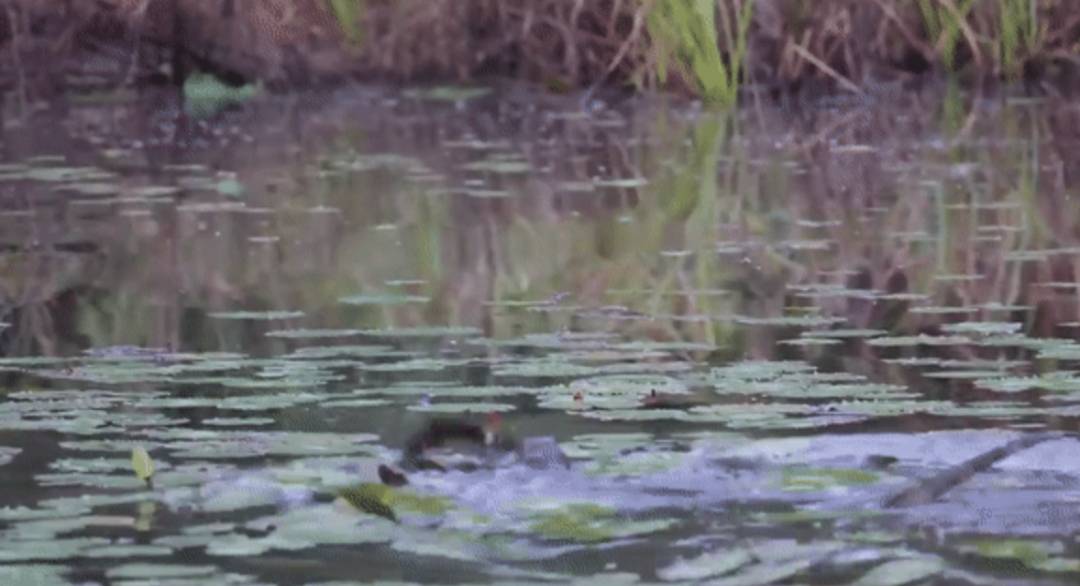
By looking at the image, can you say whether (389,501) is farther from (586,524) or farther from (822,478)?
(822,478)

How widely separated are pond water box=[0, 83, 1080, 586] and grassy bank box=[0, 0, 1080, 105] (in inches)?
116

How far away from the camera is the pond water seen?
2471mm

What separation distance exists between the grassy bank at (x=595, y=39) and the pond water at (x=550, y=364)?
9.65ft

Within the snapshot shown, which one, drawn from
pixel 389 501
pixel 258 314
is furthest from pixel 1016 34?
pixel 389 501

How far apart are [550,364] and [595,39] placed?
25.0ft

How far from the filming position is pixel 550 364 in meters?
3.67

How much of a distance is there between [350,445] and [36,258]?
2.39 meters

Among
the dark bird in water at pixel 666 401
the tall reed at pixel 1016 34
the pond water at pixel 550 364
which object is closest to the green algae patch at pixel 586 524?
the pond water at pixel 550 364

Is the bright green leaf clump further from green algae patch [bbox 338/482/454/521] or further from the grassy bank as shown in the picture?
the grassy bank

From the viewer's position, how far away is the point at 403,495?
2652 millimetres

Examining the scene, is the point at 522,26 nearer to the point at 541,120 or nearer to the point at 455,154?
the point at 541,120

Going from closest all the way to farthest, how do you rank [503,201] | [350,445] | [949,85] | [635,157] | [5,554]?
[5,554] < [350,445] < [503,201] < [635,157] < [949,85]

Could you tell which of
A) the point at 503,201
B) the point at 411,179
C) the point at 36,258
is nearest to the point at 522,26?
the point at 411,179

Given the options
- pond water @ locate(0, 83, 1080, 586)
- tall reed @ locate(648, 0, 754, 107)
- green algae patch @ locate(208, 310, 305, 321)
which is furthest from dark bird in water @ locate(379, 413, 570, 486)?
tall reed @ locate(648, 0, 754, 107)
